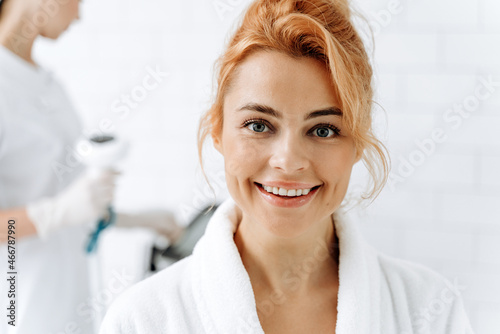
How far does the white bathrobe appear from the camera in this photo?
867 mm

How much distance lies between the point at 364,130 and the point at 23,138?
2.89 ft

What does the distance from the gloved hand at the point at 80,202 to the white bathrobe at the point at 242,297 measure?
1.63ft

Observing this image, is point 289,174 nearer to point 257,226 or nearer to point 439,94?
point 257,226

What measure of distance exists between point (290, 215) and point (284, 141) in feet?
0.43

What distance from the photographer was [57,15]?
4.31ft

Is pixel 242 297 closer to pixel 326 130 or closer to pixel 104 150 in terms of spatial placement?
pixel 326 130

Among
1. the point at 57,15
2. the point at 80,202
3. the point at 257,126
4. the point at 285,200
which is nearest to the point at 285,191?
the point at 285,200

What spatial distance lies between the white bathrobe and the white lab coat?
1.82 ft

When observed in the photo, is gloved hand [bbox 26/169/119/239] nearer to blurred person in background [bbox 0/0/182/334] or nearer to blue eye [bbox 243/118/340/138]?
blurred person in background [bbox 0/0/182/334]

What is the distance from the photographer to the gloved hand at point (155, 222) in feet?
5.20

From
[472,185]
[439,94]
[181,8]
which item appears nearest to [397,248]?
[472,185]

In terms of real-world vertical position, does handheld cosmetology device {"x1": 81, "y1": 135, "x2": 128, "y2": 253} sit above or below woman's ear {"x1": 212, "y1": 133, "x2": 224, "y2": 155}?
below

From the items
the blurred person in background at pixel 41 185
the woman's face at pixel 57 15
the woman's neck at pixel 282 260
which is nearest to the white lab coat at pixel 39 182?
the blurred person in background at pixel 41 185

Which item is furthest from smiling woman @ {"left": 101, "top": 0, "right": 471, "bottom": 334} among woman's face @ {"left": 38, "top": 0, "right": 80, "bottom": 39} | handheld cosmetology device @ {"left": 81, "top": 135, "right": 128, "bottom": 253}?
woman's face @ {"left": 38, "top": 0, "right": 80, "bottom": 39}
